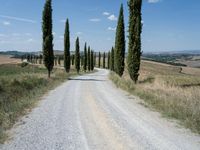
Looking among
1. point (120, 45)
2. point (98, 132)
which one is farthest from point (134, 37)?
point (98, 132)

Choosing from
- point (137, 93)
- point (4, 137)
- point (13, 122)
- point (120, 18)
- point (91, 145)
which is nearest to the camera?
point (91, 145)

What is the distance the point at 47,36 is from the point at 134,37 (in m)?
15.2

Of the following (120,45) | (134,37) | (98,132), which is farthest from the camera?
(120,45)

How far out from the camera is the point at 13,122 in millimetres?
9609

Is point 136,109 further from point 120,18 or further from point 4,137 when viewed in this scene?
point 120,18

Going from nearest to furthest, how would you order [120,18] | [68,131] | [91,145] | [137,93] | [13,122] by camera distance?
[91,145] → [68,131] → [13,122] → [137,93] → [120,18]

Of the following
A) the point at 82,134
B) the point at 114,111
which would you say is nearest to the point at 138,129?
the point at 82,134

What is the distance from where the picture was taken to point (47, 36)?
37344 millimetres

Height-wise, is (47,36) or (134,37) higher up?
(47,36)

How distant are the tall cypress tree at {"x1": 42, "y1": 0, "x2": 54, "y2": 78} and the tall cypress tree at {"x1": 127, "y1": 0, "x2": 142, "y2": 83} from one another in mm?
14592

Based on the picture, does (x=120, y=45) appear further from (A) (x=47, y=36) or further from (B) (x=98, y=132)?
(B) (x=98, y=132)

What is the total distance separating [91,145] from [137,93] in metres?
11.4

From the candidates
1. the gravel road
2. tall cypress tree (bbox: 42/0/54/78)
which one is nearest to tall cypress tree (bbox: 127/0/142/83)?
the gravel road

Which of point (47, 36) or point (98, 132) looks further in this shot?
point (47, 36)
